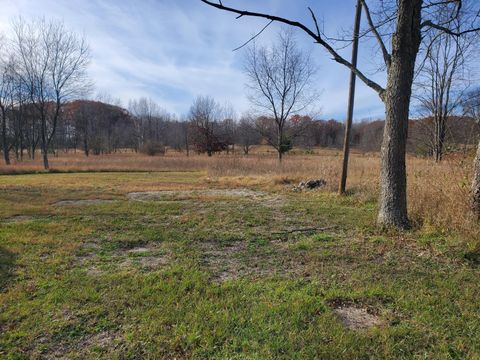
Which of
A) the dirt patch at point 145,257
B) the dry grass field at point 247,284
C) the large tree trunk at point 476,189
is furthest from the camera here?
the large tree trunk at point 476,189

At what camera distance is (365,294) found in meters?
2.67

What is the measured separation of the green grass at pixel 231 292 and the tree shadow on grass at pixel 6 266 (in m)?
0.01

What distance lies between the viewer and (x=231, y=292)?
2.71 metres

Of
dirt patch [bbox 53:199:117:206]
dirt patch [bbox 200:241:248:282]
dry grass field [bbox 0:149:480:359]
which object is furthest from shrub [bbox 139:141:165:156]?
dirt patch [bbox 200:241:248:282]

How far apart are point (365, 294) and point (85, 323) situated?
2495 millimetres

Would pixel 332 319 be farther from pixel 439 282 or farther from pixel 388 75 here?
pixel 388 75

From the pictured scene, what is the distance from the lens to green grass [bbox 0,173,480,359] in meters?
1.96

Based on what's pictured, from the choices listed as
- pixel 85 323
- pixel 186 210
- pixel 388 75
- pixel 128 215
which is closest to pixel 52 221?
pixel 128 215

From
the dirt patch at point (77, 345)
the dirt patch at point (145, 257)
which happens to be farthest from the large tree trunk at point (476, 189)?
the dirt patch at point (77, 345)

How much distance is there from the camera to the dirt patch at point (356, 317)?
2.22 m

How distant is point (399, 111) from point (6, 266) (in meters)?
5.87

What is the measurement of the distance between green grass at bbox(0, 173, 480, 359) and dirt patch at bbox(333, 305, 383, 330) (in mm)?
64

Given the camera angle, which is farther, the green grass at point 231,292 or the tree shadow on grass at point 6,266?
the tree shadow on grass at point 6,266

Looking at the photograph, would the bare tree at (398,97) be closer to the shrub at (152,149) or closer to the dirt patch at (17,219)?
the dirt patch at (17,219)
